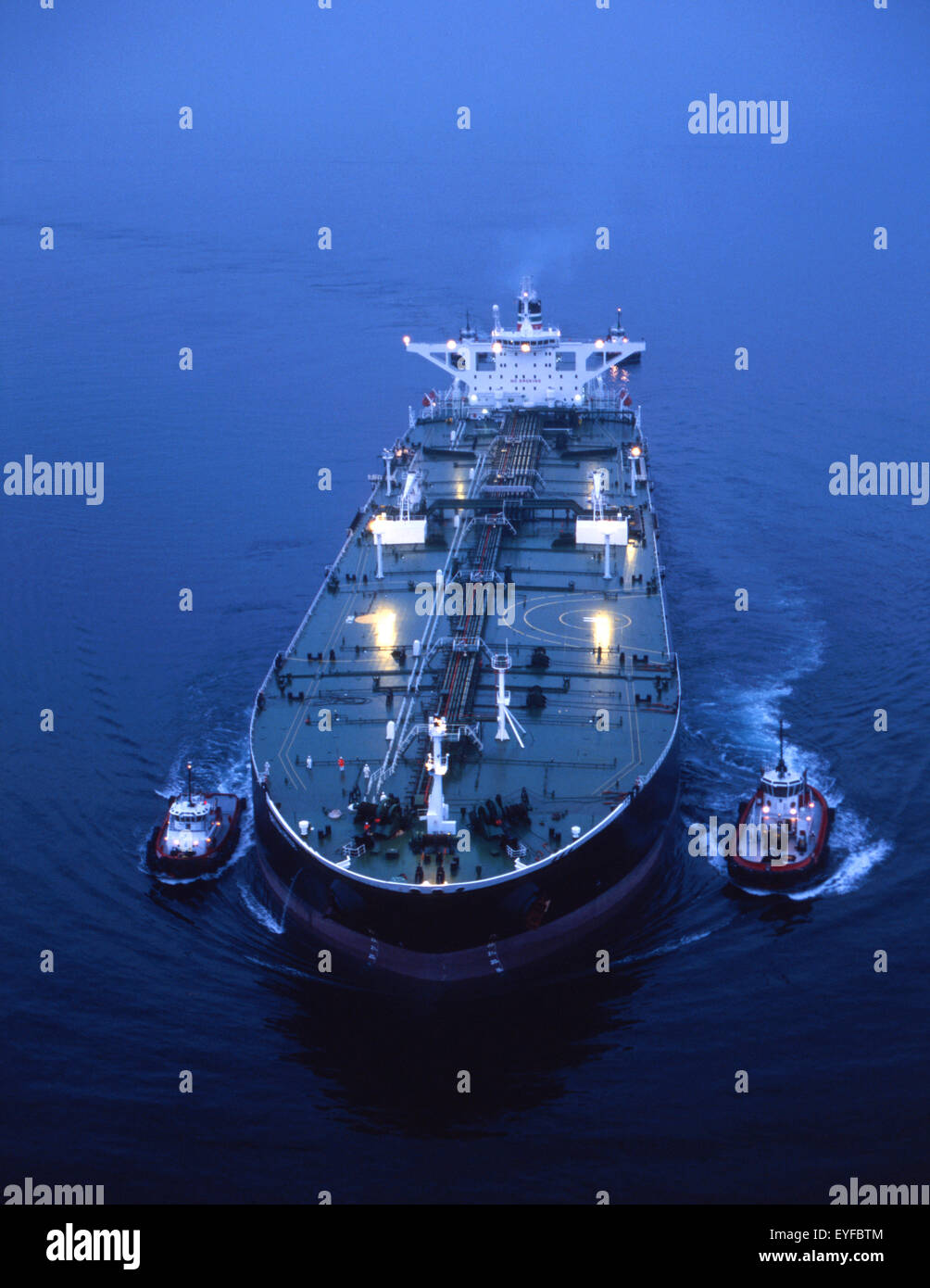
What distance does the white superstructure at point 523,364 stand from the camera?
88.3 meters

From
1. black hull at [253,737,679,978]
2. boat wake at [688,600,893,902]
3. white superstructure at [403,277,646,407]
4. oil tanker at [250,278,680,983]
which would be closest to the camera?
black hull at [253,737,679,978]

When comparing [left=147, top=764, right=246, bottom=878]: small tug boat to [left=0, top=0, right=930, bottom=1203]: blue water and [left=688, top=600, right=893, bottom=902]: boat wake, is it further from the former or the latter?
[left=688, top=600, right=893, bottom=902]: boat wake

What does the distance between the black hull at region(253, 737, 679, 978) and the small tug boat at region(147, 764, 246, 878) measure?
309 centimetres

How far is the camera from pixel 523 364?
293 ft

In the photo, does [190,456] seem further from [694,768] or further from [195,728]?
[694,768]

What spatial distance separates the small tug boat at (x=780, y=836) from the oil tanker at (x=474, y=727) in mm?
2880

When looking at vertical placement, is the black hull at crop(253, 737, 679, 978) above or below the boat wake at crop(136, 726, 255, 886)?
below

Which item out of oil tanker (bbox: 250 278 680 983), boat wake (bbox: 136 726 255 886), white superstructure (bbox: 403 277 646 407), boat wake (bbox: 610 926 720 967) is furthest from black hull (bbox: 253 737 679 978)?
white superstructure (bbox: 403 277 646 407)

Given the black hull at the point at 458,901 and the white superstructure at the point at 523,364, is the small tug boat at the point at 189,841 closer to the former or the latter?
the black hull at the point at 458,901

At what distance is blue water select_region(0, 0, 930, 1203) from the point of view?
3822cm

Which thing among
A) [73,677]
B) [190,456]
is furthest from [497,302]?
[73,677]

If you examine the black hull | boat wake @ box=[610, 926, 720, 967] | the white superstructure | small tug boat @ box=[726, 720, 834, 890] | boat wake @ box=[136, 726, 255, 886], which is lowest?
boat wake @ box=[610, 926, 720, 967]

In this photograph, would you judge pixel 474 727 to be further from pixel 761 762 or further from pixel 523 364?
pixel 523 364
